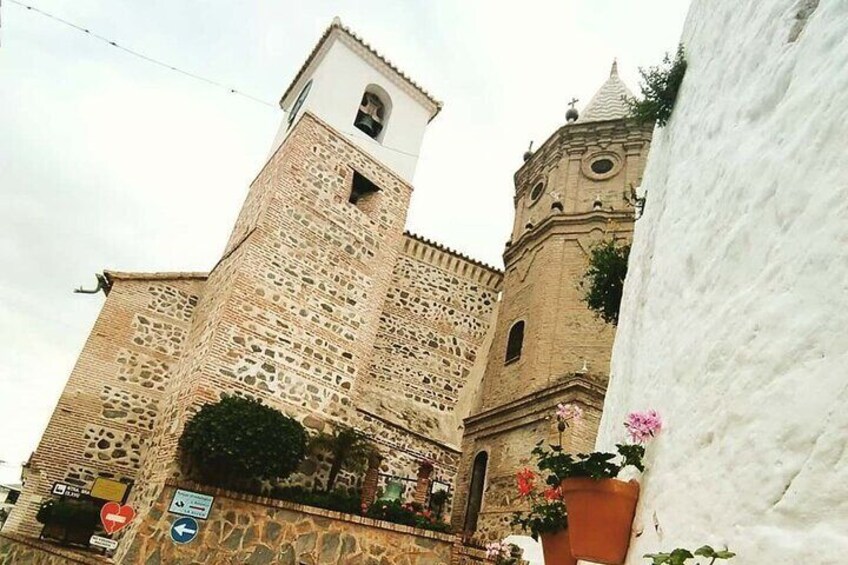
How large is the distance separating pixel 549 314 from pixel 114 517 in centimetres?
917

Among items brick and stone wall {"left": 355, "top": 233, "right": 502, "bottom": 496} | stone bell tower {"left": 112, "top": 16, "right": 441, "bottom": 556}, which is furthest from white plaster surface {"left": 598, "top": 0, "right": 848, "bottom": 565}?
brick and stone wall {"left": 355, "top": 233, "right": 502, "bottom": 496}

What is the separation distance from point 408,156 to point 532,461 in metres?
8.28

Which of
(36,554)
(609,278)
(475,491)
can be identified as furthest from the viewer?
(475,491)

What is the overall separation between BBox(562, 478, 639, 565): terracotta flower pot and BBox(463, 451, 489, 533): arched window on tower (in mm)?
9694

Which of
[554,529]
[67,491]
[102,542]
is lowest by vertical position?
[102,542]

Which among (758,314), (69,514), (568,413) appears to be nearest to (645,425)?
(758,314)

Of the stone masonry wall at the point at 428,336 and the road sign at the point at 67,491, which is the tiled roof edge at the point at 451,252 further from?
the road sign at the point at 67,491

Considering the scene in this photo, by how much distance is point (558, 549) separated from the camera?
374 centimetres

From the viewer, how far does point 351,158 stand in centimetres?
1359

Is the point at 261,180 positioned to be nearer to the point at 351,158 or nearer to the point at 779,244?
the point at 351,158

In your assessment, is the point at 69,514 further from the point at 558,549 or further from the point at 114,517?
the point at 558,549

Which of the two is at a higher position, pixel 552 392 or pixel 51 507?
pixel 552 392

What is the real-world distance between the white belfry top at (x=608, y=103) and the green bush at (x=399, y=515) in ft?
36.5

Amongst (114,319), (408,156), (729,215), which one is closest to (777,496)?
(729,215)
